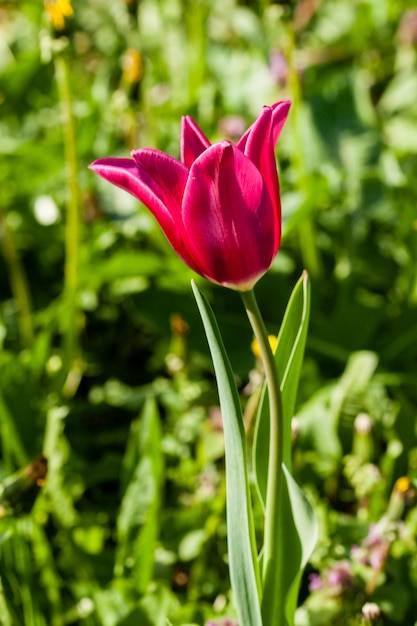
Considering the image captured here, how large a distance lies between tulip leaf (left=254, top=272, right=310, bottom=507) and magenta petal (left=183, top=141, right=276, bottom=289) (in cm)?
8

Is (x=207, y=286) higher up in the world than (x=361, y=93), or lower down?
lower down

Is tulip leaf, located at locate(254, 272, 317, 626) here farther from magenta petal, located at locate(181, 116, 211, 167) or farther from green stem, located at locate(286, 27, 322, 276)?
green stem, located at locate(286, 27, 322, 276)

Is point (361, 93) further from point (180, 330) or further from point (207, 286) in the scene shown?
point (180, 330)

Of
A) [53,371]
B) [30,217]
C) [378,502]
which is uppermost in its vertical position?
[30,217]

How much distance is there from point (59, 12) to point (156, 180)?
837 millimetres

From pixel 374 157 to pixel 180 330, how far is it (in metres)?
0.64

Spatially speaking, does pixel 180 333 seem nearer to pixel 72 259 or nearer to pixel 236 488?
pixel 72 259

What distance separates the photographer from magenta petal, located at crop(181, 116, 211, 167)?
2.45ft

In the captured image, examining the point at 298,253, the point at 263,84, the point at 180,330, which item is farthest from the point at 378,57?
the point at 180,330

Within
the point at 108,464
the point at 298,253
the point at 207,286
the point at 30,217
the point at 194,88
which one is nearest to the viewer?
the point at 108,464

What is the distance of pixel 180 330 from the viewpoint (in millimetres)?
1594

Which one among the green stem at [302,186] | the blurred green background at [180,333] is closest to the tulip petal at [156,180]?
the blurred green background at [180,333]

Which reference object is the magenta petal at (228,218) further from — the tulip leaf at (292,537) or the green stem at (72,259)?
the green stem at (72,259)

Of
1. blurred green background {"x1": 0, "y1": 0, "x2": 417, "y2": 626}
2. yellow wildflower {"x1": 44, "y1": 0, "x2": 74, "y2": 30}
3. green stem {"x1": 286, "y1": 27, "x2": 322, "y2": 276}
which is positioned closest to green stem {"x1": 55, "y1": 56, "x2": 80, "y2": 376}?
blurred green background {"x1": 0, "y1": 0, "x2": 417, "y2": 626}
